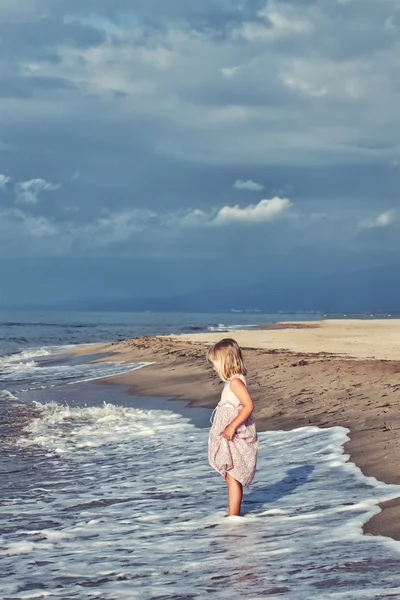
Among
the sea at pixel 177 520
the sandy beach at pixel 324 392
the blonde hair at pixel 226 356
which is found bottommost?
the sea at pixel 177 520

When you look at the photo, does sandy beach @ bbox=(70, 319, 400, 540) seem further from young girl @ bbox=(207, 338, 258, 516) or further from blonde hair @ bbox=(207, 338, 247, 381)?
blonde hair @ bbox=(207, 338, 247, 381)

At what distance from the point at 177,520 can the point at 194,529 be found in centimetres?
47

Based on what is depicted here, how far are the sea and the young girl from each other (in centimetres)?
40

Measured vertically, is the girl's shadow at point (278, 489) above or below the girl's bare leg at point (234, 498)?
below

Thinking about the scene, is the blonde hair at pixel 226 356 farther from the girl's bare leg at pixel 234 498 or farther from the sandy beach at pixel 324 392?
the sandy beach at pixel 324 392

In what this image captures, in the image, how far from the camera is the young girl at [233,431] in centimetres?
797

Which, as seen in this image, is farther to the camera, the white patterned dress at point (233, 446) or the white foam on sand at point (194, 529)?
the white patterned dress at point (233, 446)


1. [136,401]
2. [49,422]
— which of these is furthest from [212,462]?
[136,401]

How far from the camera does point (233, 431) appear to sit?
796cm

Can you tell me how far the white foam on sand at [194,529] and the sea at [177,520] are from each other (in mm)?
16

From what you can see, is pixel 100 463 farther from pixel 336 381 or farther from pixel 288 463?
pixel 336 381

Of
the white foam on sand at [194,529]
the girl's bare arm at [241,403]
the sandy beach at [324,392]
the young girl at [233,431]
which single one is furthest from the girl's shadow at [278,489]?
the girl's bare arm at [241,403]

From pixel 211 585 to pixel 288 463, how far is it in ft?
16.2

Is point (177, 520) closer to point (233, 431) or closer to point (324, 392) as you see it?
point (233, 431)
